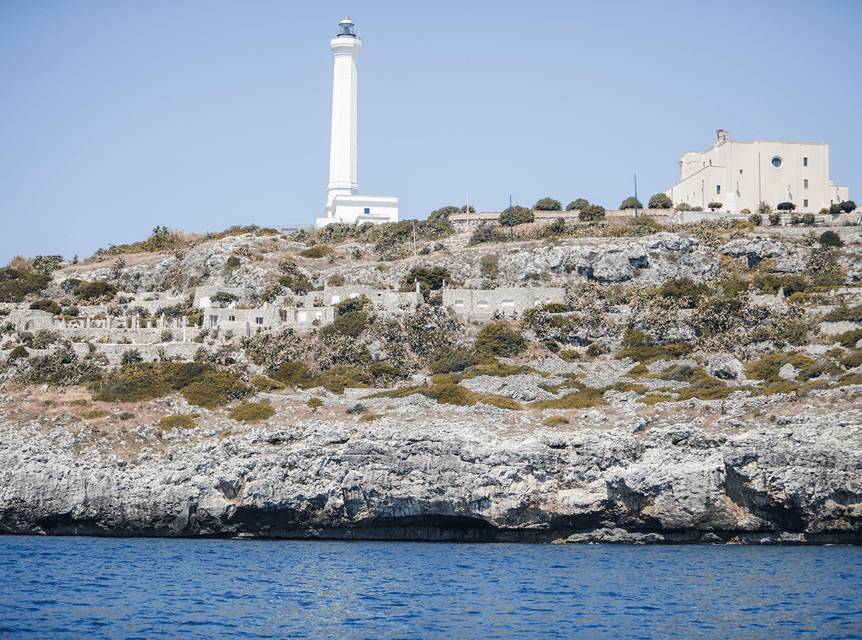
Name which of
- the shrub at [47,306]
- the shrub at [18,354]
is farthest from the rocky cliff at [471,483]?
the shrub at [47,306]

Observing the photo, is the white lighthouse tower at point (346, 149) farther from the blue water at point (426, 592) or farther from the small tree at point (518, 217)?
the blue water at point (426, 592)

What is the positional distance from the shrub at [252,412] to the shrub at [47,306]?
2824cm

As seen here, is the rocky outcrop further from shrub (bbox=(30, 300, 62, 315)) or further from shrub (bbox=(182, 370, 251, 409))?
shrub (bbox=(30, 300, 62, 315))

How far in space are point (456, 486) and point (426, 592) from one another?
11.4m

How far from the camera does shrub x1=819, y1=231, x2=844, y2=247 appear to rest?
→ 76.6m

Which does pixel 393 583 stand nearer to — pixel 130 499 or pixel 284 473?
pixel 284 473

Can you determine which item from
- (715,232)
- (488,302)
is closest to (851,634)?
(488,302)

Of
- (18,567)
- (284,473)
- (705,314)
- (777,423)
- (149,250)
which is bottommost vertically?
(18,567)

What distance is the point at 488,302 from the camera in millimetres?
68938

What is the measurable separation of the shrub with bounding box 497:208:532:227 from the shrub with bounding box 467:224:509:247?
2.76 m

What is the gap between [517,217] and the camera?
91.6 m

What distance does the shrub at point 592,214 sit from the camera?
90688 millimetres

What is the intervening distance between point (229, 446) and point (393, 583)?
15708 millimetres

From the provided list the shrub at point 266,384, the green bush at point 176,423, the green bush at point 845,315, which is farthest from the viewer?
the green bush at point 845,315
